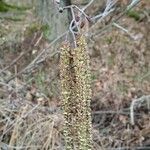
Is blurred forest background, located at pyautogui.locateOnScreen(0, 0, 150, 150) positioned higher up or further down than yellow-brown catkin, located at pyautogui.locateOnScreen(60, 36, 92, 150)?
higher up

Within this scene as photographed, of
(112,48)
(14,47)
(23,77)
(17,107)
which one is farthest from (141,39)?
(17,107)

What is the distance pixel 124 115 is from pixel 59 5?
12.0 ft

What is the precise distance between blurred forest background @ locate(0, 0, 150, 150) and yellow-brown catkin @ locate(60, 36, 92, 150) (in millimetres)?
1901

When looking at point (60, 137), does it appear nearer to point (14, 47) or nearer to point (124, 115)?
point (124, 115)

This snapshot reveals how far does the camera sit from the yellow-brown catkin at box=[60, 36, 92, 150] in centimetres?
282

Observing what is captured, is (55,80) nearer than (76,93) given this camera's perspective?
No

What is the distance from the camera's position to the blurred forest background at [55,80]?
5.10m

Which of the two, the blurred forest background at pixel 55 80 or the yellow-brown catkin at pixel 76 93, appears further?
the blurred forest background at pixel 55 80

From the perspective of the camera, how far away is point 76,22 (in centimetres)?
304

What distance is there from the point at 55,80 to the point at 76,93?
4.13 m

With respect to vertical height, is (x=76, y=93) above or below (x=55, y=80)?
below

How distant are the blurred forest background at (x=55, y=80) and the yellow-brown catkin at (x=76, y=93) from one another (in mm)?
1901

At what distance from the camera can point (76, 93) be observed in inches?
112

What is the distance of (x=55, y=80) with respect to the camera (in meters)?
6.97
